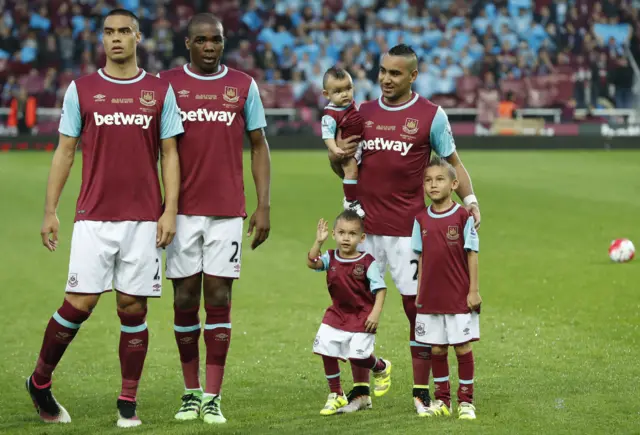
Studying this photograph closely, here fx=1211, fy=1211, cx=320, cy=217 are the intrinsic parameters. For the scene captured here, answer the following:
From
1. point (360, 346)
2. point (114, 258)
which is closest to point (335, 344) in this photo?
point (360, 346)

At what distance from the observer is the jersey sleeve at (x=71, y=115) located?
6680 mm

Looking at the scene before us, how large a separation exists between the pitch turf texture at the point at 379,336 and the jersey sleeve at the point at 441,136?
1535 millimetres

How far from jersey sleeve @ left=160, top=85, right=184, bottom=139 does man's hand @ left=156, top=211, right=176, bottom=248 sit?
1.47 feet

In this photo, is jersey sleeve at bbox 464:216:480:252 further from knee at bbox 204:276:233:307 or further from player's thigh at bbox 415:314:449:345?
knee at bbox 204:276:233:307

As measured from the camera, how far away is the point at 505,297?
11.6 meters

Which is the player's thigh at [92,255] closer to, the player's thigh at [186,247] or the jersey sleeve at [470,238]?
the player's thigh at [186,247]

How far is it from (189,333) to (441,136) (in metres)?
1.91

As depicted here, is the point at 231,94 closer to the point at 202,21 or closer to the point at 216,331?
the point at 202,21

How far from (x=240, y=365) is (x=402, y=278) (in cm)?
202

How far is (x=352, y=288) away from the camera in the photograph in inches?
281

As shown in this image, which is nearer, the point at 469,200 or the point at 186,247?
the point at 186,247

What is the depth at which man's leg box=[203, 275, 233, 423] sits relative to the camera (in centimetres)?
698

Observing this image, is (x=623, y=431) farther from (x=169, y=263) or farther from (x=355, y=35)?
(x=355, y=35)

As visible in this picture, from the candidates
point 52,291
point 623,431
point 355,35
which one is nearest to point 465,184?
point 623,431
